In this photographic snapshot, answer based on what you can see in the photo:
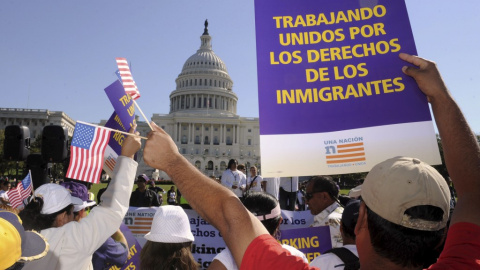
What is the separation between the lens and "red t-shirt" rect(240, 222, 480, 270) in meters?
1.25

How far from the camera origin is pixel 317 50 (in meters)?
2.75

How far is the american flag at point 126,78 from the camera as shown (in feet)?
9.29

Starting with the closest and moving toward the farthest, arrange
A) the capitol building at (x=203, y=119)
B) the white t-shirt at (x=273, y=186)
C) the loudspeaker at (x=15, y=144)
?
the loudspeaker at (x=15, y=144) < the white t-shirt at (x=273, y=186) < the capitol building at (x=203, y=119)

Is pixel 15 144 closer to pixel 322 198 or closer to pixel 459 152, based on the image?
pixel 322 198

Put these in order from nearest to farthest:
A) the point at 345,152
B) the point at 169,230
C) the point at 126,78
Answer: the point at 345,152 → the point at 169,230 → the point at 126,78

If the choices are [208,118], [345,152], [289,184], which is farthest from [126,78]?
[208,118]

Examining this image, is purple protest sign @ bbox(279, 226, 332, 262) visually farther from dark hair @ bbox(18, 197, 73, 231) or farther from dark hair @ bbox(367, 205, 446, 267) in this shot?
dark hair @ bbox(367, 205, 446, 267)

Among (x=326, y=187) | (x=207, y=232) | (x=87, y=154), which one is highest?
(x=87, y=154)

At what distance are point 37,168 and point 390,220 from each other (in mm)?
8422

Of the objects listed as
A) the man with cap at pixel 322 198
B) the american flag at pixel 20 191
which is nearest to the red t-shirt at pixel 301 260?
the man with cap at pixel 322 198

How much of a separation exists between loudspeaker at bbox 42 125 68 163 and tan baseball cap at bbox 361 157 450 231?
288 inches

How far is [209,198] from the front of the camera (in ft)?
4.91

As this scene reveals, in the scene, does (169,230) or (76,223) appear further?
(169,230)

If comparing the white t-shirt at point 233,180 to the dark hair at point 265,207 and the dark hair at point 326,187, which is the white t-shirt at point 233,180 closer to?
the dark hair at point 326,187
